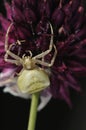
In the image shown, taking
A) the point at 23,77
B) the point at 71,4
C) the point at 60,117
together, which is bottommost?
the point at 60,117

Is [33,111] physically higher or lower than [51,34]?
lower

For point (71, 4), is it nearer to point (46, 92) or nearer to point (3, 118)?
point (46, 92)

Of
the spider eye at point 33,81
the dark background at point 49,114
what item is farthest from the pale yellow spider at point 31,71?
the dark background at point 49,114

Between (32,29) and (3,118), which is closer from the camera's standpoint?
(32,29)

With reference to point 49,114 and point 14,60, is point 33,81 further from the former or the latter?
point 49,114

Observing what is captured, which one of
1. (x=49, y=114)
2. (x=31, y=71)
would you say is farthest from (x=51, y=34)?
(x=49, y=114)

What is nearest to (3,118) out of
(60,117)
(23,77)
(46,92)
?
(60,117)

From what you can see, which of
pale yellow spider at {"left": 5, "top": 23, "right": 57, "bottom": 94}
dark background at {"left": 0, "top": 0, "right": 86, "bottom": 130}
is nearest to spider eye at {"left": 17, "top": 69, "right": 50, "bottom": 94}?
pale yellow spider at {"left": 5, "top": 23, "right": 57, "bottom": 94}
